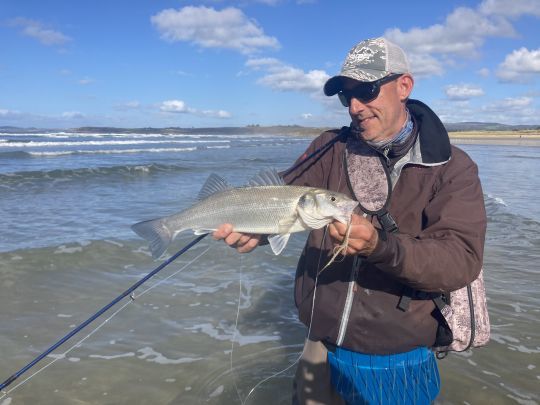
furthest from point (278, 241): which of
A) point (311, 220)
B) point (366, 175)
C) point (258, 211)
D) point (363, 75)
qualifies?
point (363, 75)

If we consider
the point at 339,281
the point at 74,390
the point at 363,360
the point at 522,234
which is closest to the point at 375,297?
the point at 339,281

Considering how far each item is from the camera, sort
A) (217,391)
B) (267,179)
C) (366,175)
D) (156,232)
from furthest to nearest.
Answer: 1. (217,391)
2. (156,232)
3. (267,179)
4. (366,175)

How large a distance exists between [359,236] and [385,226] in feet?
2.20

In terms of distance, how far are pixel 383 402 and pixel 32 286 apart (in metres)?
6.10

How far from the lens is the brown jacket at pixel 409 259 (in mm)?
2780

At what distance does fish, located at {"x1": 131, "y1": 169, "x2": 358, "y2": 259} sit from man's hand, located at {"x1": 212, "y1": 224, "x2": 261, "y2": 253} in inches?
2.7

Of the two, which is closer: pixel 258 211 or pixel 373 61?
pixel 373 61

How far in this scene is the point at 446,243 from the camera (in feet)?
9.26

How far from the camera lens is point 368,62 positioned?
3375mm

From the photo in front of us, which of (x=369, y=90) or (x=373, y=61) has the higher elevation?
(x=373, y=61)

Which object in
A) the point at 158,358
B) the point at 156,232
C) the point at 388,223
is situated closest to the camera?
the point at 388,223

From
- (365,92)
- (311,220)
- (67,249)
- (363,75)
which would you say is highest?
(363,75)

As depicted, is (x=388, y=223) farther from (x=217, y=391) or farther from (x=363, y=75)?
(x=217, y=391)

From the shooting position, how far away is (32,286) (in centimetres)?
736
